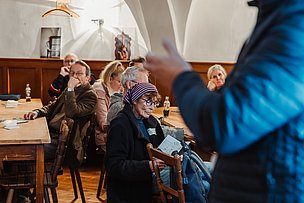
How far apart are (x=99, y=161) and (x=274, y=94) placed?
5758mm

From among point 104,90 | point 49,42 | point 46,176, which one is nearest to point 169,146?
point 46,176

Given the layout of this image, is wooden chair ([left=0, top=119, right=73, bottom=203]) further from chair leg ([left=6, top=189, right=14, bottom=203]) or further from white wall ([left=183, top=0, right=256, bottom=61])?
white wall ([left=183, top=0, right=256, bottom=61])

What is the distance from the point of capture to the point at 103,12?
7863 millimetres

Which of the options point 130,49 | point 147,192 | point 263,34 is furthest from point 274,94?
point 130,49

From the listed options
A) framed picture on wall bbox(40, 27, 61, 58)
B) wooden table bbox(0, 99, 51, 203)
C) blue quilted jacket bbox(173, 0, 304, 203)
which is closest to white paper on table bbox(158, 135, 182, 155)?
wooden table bbox(0, 99, 51, 203)

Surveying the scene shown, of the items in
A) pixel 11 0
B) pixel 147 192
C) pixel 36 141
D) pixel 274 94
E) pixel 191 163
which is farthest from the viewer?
pixel 11 0

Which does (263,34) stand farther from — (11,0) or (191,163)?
(11,0)

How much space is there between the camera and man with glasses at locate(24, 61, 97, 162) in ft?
15.2

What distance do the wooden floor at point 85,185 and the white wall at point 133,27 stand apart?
7.45ft

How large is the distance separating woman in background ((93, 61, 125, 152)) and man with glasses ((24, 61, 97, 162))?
0.23 metres

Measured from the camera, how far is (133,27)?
791 cm

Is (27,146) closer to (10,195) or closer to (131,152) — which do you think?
(10,195)

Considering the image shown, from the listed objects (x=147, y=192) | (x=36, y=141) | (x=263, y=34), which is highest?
(x=263, y=34)

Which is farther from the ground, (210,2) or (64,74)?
(210,2)
